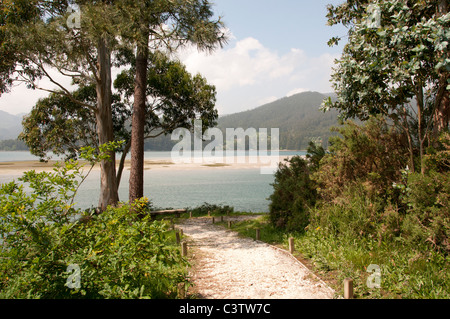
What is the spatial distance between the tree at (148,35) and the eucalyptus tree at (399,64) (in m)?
4.11

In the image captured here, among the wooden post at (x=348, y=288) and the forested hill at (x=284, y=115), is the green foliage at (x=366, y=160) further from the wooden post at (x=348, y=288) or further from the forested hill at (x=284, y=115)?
the forested hill at (x=284, y=115)

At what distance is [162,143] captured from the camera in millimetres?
40812

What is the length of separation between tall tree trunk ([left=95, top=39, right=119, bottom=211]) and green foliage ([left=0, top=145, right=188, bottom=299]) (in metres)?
8.65

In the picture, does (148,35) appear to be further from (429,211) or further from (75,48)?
(429,211)

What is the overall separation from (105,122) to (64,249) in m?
9.75

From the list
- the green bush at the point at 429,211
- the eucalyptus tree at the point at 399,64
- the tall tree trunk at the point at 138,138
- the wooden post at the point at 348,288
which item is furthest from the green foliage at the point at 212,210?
the wooden post at the point at 348,288

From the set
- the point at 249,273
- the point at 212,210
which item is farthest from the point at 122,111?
the point at 249,273

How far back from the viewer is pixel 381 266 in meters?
4.37

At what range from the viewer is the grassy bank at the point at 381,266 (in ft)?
12.4

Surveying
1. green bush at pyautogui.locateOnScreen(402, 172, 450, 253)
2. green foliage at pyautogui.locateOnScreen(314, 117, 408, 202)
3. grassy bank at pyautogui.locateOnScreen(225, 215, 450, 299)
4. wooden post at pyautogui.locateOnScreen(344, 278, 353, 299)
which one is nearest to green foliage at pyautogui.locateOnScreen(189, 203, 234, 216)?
green foliage at pyautogui.locateOnScreen(314, 117, 408, 202)

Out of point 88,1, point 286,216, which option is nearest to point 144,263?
point 286,216

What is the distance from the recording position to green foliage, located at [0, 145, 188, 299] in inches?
113

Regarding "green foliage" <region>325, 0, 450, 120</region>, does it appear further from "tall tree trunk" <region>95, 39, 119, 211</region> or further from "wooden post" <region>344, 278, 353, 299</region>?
"tall tree trunk" <region>95, 39, 119, 211</region>

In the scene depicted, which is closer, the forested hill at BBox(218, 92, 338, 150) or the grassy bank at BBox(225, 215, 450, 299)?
the grassy bank at BBox(225, 215, 450, 299)
